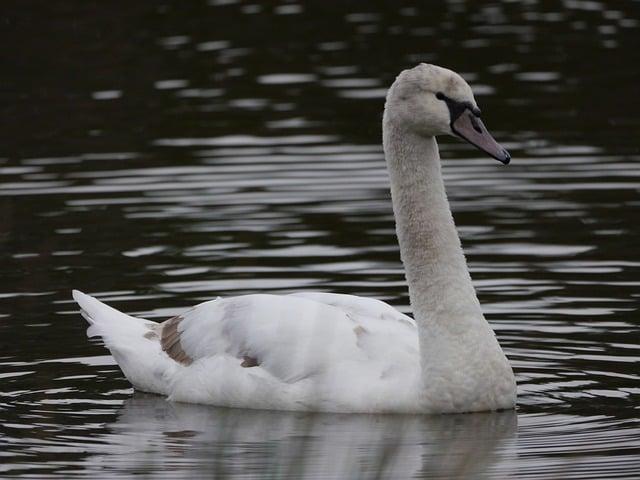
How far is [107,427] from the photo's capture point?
1067 cm

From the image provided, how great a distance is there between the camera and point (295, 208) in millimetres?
16625

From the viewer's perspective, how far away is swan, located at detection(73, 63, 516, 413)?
34.9ft

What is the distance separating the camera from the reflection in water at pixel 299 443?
9.51 m

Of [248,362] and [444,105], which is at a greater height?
[444,105]

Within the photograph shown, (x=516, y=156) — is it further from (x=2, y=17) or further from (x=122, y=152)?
(x=2, y=17)

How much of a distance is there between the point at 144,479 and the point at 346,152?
31.8 feet

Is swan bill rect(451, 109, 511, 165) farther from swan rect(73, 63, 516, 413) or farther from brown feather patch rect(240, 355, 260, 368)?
brown feather patch rect(240, 355, 260, 368)

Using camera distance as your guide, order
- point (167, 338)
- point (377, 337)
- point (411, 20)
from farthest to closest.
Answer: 1. point (411, 20)
2. point (167, 338)
3. point (377, 337)

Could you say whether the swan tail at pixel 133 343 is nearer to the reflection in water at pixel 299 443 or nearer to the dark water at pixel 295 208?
the dark water at pixel 295 208

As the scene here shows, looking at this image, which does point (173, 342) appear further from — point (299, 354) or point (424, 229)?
point (424, 229)

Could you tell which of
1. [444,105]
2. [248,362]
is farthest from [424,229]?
[248,362]

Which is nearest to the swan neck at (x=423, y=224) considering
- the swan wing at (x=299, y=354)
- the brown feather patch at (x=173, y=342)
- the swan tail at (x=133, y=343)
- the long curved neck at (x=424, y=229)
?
the long curved neck at (x=424, y=229)

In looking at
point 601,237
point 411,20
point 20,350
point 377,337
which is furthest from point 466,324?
point 411,20

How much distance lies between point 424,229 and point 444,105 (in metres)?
0.72
